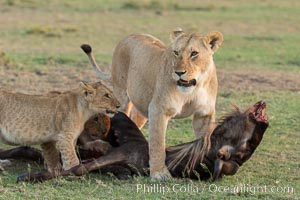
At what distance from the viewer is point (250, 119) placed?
18.1 ft

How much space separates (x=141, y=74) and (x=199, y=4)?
460 inches

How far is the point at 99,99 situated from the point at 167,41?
22.8 feet

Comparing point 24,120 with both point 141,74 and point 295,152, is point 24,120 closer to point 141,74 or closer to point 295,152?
point 141,74

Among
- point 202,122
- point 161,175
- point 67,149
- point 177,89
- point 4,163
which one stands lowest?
point 4,163

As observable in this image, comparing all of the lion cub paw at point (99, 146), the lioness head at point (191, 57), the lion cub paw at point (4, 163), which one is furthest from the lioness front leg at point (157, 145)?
the lion cub paw at point (4, 163)

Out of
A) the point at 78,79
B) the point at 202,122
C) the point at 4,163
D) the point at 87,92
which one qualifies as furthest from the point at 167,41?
the point at 87,92

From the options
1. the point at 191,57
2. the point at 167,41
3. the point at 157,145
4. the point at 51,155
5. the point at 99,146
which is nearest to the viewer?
the point at 191,57

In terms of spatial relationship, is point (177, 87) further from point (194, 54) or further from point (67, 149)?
point (67, 149)

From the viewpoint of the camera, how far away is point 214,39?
220 inches

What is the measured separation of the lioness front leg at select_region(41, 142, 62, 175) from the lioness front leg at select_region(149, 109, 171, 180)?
0.66m

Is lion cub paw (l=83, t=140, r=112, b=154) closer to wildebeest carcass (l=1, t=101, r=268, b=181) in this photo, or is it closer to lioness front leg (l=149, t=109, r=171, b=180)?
wildebeest carcass (l=1, t=101, r=268, b=181)

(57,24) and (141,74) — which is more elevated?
(141,74)

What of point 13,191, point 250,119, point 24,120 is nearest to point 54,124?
point 24,120

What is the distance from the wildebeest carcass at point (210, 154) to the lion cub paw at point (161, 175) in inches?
2.8
